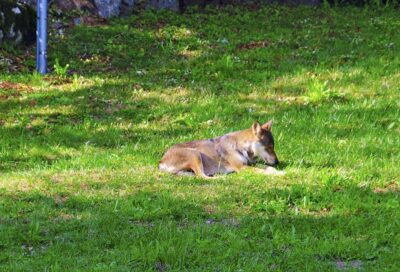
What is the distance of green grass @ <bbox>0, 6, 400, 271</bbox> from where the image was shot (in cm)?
738

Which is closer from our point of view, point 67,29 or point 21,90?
point 21,90

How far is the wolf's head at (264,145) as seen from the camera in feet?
35.3

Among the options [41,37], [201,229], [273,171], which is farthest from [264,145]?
[41,37]

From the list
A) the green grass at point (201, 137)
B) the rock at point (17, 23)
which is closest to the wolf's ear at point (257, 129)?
the green grass at point (201, 137)

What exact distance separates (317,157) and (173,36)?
10196 mm

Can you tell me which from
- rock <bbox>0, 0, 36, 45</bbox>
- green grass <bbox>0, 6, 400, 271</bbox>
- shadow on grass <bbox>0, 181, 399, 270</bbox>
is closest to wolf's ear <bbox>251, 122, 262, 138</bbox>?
green grass <bbox>0, 6, 400, 271</bbox>

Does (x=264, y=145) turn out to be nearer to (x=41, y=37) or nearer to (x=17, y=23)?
(x=41, y=37)

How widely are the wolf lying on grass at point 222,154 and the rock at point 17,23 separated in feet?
29.1

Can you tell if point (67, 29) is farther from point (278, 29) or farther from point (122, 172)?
point (122, 172)

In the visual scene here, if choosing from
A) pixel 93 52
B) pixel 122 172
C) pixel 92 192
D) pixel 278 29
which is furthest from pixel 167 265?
pixel 278 29

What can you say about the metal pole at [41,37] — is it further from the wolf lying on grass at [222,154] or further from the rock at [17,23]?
the wolf lying on grass at [222,154]

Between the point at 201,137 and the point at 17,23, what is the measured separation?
7.86 meters

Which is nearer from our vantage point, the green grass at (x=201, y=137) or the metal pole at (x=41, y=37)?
the green grass at (x=201, y=137)

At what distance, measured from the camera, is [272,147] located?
10836mm
